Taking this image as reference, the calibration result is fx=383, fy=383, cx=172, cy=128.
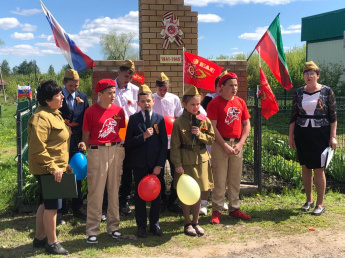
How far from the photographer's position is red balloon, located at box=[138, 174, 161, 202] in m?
4.12

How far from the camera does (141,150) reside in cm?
433

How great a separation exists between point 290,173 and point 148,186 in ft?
11.2

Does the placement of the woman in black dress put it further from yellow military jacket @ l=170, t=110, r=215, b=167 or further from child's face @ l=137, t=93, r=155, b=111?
child's face @ l=137, t=93, r=155, b=111

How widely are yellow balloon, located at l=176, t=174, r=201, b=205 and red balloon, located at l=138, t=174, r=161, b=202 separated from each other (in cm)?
25

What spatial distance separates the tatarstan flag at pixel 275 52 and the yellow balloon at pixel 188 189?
105 inches

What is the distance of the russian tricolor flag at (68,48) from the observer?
546 cm

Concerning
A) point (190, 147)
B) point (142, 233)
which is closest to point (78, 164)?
point (142, 233)

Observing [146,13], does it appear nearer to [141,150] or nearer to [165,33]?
[165,33]

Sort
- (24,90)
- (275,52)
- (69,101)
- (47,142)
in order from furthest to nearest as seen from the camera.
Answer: (24,90), (275,52), (69,101), (47,142)

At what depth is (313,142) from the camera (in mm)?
5133

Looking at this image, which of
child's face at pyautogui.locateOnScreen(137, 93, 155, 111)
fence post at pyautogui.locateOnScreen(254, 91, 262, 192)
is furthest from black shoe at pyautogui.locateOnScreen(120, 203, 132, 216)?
fence post at pyautogui.locateOnScreen(254, 91, 262, 192)

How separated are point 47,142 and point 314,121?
340cm

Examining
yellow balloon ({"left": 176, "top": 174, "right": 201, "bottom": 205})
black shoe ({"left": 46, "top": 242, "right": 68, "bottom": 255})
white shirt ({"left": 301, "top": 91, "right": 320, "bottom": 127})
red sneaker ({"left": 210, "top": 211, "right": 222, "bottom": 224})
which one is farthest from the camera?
white shirt ({"left": 301, "top": 91, "right": 320, "bottom": 127})

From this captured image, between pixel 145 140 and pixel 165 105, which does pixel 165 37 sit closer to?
pixel 165 105
